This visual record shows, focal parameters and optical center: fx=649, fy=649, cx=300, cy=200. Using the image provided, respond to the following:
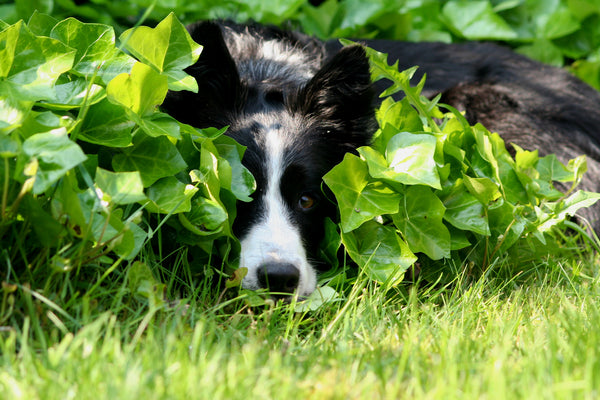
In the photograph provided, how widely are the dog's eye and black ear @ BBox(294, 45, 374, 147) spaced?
0.34 m

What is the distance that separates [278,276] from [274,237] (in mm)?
165

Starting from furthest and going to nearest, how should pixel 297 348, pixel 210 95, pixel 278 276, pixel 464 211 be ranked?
pixel 210 95 < pixel 464 211 < pixel 278 276 < pixel 297 348

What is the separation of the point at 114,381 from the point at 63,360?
18 centimetres

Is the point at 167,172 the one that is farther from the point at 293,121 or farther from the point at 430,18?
the point at 430,18

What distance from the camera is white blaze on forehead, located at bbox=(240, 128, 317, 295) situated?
2.17 meters

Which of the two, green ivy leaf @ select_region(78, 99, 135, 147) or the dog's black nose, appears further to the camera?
the dog's black nose

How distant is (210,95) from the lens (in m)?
2.58

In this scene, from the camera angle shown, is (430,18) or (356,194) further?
(430,18)

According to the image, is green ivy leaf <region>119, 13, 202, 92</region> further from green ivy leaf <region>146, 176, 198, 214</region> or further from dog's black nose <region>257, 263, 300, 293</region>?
dog's black nose <region>257, 263, 300, 293</region>

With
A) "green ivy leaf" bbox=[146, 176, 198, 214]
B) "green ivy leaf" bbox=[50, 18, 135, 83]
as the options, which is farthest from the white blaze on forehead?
"green ivy leaf" bbox=[50, 18, 135, 83]

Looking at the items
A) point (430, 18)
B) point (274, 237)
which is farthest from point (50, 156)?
point (430, 18)

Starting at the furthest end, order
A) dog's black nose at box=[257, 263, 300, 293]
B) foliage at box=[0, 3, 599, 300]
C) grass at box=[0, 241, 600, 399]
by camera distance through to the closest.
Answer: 1. dog's black nose at box=[257, 263, 300, 293]
2. foliage at box=[0, 3, 599, 300]
3. grass at box=[0, 241, 600, 399]

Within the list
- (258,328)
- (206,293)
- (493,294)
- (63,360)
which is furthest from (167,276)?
(493,294)

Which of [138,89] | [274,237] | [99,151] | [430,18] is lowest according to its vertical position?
[430,18]
